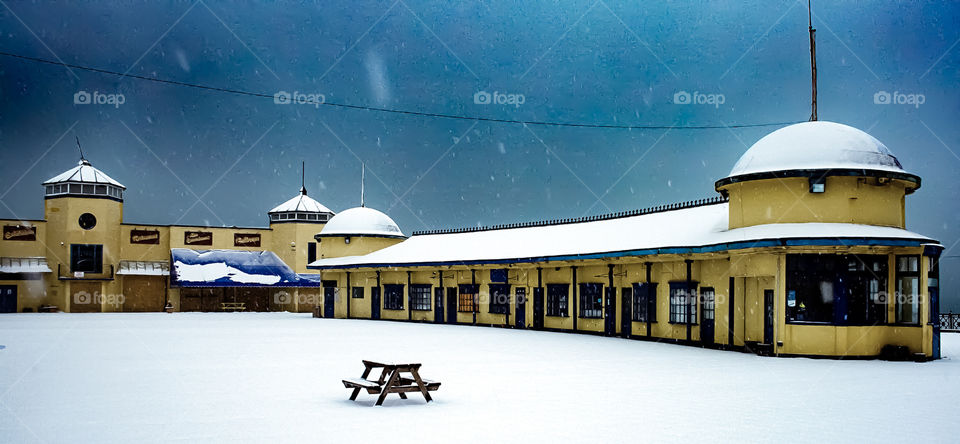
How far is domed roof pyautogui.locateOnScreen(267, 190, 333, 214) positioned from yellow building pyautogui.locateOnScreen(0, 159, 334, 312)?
7 centimetres

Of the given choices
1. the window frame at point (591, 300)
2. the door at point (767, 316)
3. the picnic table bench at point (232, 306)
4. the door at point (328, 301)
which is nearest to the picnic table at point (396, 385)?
the door at point (767, 316)

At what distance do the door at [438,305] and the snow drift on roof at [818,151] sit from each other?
18288 millimetres

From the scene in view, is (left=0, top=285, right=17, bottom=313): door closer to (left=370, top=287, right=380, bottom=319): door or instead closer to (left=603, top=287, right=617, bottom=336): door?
(left=370, top=287, right=380, bottom=319): door

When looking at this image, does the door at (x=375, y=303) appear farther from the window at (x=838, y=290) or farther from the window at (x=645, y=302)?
the window at (x=838, y=290)

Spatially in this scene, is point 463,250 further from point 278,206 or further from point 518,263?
point 278,206

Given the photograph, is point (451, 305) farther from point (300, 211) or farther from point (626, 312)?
point (300, 211)

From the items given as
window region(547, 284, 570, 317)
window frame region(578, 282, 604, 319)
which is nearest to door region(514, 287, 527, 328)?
window region(547, 284, 570, 317)

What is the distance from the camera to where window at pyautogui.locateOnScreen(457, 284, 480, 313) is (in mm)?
35219

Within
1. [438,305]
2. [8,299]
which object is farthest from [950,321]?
[8,299]

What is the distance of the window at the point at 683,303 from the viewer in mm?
23797

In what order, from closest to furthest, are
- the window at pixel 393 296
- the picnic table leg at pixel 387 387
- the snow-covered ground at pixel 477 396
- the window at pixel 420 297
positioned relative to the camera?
the snow-covered ground at pixel 477 396, the picnic table leg at pixel 387 387, the window at pixel 420 297, the window at pixel 393 296

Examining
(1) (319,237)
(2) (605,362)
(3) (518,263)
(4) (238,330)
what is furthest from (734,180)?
(1) (319,237)

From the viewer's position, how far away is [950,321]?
35.4 m

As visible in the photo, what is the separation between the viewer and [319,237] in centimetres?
4497
